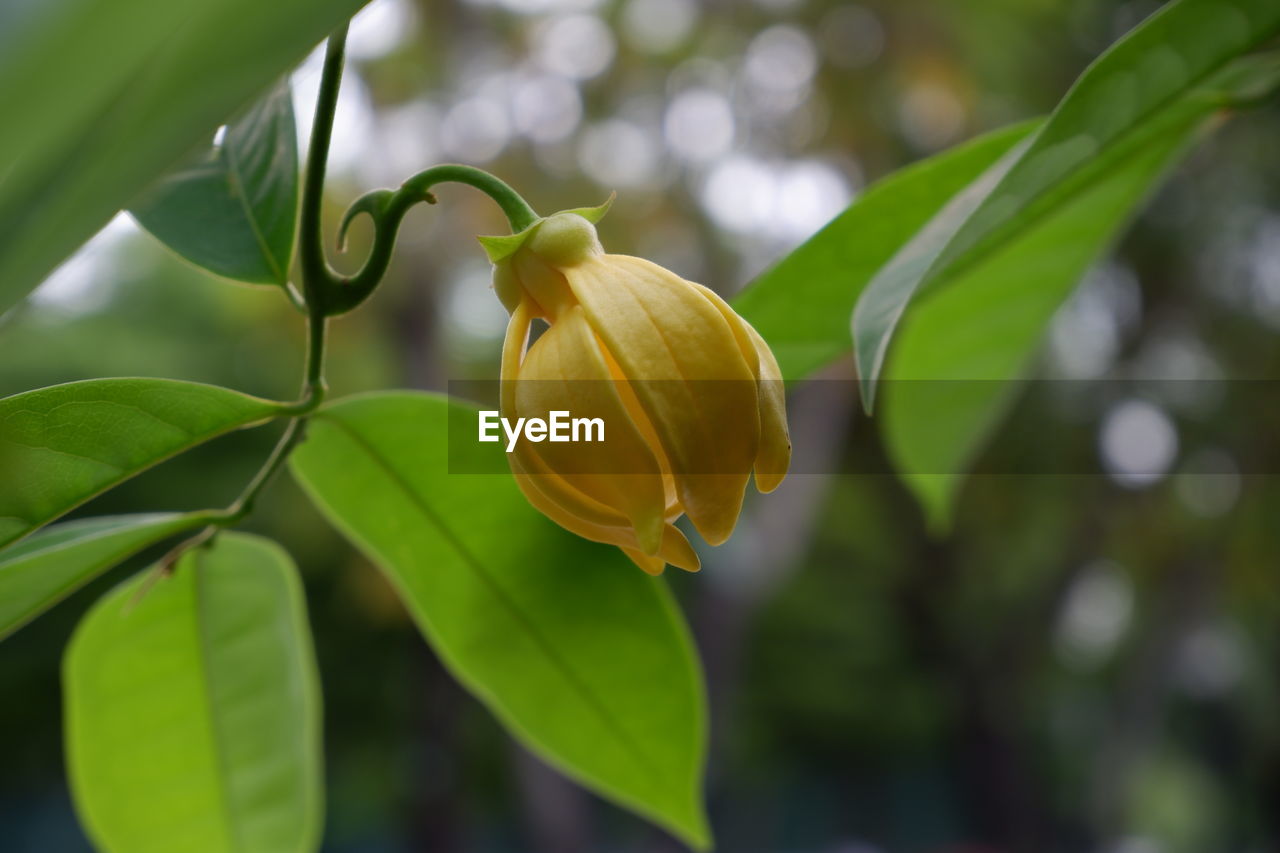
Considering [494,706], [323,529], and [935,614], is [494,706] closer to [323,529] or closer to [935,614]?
[323,529]

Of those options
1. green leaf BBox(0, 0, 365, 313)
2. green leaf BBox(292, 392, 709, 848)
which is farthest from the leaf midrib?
green leaf BBox(0, 0, 365, 313)

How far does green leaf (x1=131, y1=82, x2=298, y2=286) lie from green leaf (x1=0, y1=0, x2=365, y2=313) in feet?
0.61

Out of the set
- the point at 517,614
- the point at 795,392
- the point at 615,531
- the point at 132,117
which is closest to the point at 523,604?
the point at 517,614

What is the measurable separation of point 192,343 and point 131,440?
7463 mm

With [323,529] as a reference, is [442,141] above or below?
above

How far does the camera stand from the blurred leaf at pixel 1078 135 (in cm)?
22

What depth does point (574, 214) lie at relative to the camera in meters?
0.24

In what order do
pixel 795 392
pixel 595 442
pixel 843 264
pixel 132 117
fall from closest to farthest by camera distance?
pixel 132 117 < pixel 595 442 < pixel 843 264 < pixel 795 392

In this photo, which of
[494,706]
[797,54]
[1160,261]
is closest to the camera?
[494,706]

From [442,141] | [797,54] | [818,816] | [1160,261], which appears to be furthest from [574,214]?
[818,816]

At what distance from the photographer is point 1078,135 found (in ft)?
0.80

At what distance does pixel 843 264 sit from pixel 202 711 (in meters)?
0.28

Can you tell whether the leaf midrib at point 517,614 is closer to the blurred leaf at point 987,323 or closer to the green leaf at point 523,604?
the green leaf at point 523,604

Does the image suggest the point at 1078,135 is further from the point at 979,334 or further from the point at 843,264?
the point at 979,334
